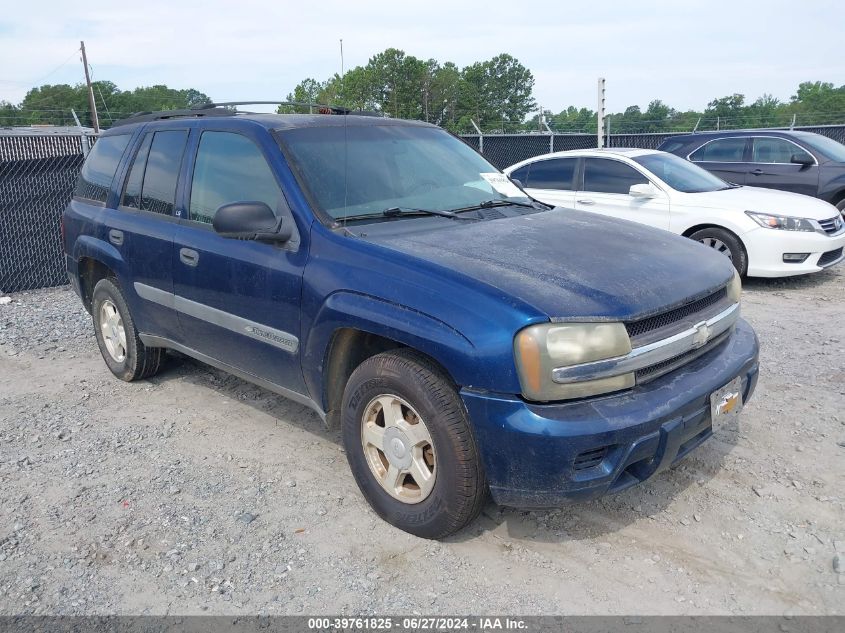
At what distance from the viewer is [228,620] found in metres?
2.74

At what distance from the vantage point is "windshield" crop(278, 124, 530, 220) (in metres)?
3.63

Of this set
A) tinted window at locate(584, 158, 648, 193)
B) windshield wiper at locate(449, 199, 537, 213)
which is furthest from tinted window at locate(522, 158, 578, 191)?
windshield wiper at locate(449, 199, 537, 213)

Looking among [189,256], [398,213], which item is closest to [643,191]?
[398,213]

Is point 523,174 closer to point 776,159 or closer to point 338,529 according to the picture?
point 776,159

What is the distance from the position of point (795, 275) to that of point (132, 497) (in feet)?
23.1

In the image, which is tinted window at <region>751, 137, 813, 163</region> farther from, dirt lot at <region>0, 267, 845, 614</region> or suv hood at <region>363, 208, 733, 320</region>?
suv hood at <region>363, 208, 733, 320</region>

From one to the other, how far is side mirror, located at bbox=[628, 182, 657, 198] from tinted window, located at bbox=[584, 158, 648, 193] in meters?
0.19

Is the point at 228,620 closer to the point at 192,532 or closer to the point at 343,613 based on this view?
the point at 343,613

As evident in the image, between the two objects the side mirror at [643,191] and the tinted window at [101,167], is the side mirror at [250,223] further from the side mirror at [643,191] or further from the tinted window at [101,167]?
the side mirror at [643,191]

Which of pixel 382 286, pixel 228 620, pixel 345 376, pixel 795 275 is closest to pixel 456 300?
pixel 382 286

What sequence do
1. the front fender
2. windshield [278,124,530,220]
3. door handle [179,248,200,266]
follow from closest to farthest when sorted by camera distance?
the front fender, windshield [278,124,530,220], door handle [179,248,200,266]

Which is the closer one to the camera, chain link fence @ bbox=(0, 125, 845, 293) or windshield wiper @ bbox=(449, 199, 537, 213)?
windshield wiper @ bbox=(449, 199, 537, 213)

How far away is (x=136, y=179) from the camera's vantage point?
186 inches

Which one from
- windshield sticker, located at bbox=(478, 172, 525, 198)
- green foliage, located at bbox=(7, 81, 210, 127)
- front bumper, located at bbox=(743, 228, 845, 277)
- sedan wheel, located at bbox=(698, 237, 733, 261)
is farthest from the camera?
green foliage, located at bbox=(7, 81, 210, 127)
